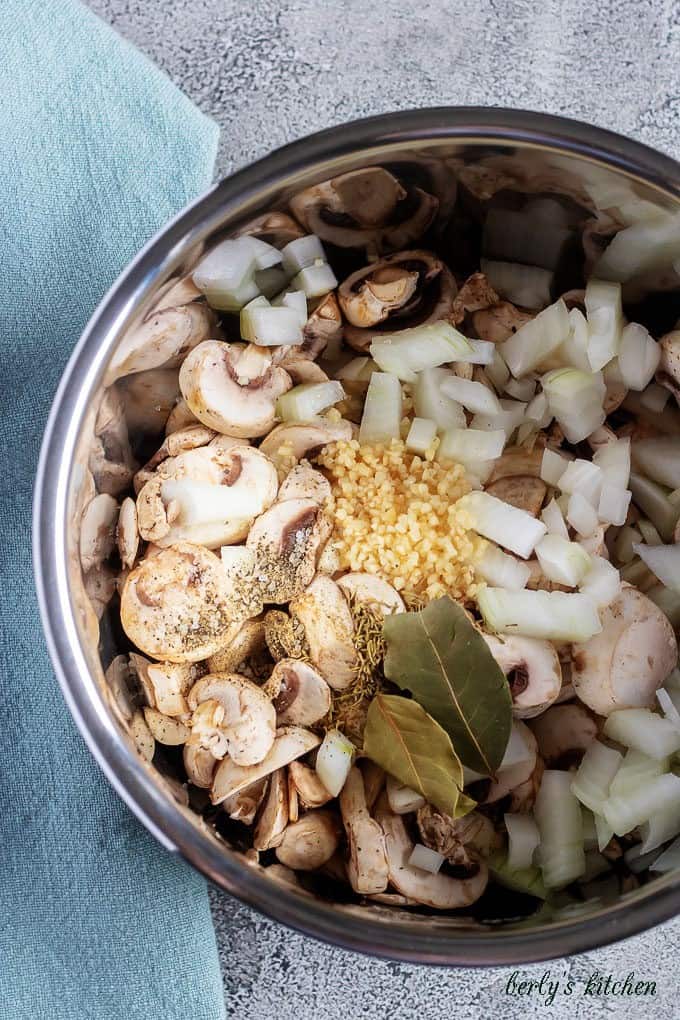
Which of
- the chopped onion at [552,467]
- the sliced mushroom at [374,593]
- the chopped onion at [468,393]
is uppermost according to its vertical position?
the chopped onion at [468,393]

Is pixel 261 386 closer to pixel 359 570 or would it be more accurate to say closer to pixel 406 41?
pixel 359 570

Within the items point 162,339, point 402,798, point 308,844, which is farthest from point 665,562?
point 162,339

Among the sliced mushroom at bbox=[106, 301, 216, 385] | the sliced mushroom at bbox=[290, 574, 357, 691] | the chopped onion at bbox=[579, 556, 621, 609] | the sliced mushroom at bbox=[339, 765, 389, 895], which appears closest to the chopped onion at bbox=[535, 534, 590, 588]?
the chopped onion at bbox=[579, 556, 621, 609]

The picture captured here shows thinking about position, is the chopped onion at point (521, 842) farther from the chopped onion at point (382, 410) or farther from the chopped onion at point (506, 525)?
the chopped onion at point (382, 410)

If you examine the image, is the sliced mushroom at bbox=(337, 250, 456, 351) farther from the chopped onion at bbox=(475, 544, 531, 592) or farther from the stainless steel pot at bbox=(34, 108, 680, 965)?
the chopped onion at bbox=(475, 544, 531, 592)

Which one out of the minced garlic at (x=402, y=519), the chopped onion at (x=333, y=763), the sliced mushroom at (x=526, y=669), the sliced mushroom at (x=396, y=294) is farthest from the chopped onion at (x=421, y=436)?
the chopped onion at (x=333, y=763)

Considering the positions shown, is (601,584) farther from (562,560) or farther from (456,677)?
(456,677)
